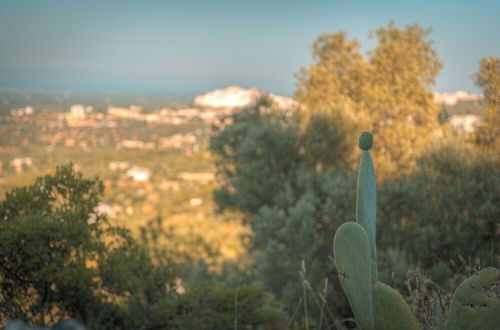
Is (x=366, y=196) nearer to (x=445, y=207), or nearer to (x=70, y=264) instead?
(x=70, y=264)

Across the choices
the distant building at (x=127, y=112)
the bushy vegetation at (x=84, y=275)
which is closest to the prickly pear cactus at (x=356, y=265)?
the bushy vegetation at (x=84, y=275)

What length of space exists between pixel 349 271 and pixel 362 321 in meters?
0.31

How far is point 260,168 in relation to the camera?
1274 cm

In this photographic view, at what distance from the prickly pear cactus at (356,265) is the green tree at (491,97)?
1221cm

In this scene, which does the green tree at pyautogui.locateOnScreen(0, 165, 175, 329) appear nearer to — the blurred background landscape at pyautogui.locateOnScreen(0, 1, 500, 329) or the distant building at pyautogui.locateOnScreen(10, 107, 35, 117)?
the blurred background landscape at pyautogui.locateOnScreen(0, 1, 500, 329)

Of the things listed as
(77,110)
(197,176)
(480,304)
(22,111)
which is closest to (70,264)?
(480,304)

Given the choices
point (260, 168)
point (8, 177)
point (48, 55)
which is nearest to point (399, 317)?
point (260, 168)

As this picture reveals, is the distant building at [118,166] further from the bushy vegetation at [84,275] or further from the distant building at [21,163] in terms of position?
the bushy vegetation at [84,275]

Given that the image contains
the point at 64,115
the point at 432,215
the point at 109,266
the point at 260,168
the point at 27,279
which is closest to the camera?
the point at 27,279

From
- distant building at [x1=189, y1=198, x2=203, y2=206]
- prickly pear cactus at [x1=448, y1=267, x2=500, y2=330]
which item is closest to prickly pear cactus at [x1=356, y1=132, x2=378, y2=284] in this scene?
prickly pear cactus at [x1=448, y1=267, x2=500, y2=330]

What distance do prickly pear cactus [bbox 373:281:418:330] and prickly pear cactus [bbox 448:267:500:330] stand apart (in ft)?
0.87

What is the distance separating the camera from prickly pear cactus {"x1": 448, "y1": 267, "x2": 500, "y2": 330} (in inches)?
86.1

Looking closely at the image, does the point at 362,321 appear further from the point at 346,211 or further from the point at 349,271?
the point at 346,211

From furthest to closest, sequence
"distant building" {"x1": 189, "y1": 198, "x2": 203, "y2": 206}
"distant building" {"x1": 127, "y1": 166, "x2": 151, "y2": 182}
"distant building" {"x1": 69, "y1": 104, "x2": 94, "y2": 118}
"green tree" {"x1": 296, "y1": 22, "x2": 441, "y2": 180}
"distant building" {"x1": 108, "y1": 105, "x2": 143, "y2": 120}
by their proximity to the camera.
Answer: "distant building" {"x1": 108, "y1": 105, "x2": 143, "y2": 120}, "distant building" {"x1": 127, "y1": 166, "x2": 151, "y2": 182}, "distant building" {"x1": 69, "y1": 104, "x2": 94, "y2": 118}, "distant building" {"x1": 189, "y1": 198, "x2": 203, "y2": 206}, "green tree" {"x1": 296, "y1": 22, "x2": 441, "y2": 180}
